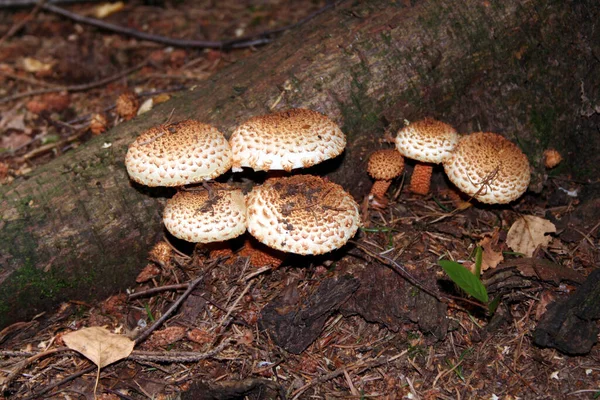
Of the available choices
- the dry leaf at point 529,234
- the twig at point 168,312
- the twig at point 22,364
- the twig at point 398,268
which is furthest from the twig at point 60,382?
the dry leaf at point 529,234

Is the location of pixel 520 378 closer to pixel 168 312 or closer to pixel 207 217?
pixel 207 217

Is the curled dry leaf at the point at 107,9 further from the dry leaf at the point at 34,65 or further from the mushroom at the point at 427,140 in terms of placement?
the mushroom at the point at 427,140

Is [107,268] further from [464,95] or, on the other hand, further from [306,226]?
[464,95]

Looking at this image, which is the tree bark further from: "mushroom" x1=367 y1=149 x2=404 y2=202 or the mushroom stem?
the mushroom stem

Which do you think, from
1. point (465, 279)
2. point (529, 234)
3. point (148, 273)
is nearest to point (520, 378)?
point (465, 279)

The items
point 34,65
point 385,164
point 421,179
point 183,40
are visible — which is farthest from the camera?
point 34,65
